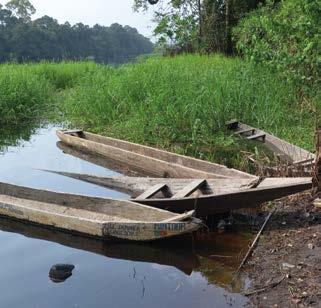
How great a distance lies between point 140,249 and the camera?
374 centimetres

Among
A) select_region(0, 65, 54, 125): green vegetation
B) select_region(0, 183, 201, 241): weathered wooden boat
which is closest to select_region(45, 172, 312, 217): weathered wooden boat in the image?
select_region(0, 183, 201, 241): weathered wooden boat

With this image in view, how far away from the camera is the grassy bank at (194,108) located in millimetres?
5965

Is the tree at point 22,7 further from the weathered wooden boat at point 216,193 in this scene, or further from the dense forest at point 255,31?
the weathered wooden boat at point 216,193

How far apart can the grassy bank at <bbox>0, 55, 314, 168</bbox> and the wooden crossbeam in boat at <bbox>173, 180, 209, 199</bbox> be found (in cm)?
102

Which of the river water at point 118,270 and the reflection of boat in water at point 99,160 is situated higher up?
the reflection of boat in water at point 99,160

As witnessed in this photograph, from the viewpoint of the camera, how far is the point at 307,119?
248 inches

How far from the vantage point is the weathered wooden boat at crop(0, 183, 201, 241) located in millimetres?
3533

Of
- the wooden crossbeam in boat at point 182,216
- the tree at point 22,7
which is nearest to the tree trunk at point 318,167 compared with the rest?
the wooden crossbeam in boat at point 182,216

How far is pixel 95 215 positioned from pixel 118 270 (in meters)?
0.87

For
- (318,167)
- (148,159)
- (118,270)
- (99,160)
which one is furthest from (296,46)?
(118,270)

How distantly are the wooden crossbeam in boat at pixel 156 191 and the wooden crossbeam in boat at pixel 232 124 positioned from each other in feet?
6.43

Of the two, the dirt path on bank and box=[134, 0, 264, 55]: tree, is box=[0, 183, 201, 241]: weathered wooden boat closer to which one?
the dirt path on bank

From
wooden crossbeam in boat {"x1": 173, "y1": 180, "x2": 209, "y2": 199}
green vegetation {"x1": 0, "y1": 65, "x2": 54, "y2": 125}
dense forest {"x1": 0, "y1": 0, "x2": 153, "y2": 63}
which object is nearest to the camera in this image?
wooden crossbeam in boat {"x1": 173, "y1": 180, "x2": 209, "y2": 199}

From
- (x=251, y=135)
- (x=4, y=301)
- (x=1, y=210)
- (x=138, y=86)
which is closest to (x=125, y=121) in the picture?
(x=138, y=86)
